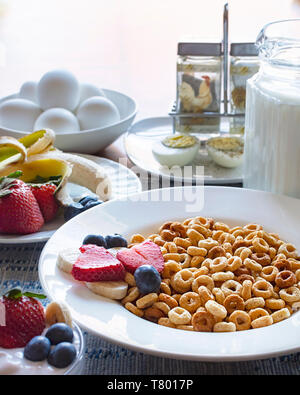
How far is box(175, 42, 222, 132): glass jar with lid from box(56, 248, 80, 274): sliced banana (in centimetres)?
59

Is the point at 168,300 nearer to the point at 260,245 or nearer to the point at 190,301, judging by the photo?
the point at 190,301

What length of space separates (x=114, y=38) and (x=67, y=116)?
899 millimetres

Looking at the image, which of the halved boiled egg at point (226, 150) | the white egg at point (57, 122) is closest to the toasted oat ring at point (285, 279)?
the halved boiled egg at point (226, 150)

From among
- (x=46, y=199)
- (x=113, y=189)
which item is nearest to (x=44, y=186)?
(x=46, y=199)

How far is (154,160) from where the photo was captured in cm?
130

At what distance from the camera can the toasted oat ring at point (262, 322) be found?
70 centimetres

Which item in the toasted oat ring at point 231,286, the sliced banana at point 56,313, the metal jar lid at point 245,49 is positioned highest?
the metal jar lid at point 245,49

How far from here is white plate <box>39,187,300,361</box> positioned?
0.64 meters

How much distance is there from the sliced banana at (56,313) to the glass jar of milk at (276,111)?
51 cm

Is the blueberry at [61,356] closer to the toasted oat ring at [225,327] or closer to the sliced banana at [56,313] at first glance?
the sliced banana at [56,313]

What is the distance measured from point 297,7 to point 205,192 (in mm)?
1610

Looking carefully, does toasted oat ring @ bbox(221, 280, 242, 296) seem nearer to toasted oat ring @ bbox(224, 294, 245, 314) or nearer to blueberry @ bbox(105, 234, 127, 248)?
toasted oat ring @ bbox(224, 294, 245, 314)

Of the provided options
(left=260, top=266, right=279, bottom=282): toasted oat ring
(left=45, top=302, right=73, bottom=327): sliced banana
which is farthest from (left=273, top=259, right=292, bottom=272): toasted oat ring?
(left=45, top=302, right=73, bottom=327): sliced banana

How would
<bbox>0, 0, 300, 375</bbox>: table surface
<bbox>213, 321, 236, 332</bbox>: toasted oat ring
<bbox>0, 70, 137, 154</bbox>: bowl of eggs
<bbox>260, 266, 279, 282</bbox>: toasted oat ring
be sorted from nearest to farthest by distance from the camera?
<bbox>213, 321, 236, 332</bbox>: toasted oat ring, <bbox>260, 266, 279, 282</bbox>: toasted oat ring, <bbox>0, 70, 137, 154</bbox>: bowl of eggs, <bbox>0, 0, 300, 375</bbox>: table surface
